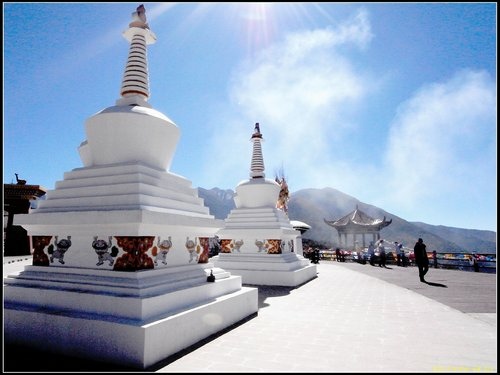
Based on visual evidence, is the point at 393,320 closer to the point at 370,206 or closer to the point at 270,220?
the point at 270,220

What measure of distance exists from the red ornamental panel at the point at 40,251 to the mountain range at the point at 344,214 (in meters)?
58.7

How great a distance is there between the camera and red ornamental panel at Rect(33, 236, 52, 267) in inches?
225

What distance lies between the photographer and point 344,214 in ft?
322

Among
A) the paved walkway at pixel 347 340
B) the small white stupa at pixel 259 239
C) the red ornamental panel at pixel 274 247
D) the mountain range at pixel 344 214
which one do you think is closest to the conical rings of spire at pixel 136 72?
the paved walkway at pixel 347 340

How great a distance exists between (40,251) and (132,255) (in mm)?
2166

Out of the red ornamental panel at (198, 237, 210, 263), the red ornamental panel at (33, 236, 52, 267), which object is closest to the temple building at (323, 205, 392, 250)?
the red ornamental panel at (198, 237, 210, 263)

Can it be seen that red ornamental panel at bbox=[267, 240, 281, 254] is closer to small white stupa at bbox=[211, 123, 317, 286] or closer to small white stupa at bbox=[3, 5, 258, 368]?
small white stupa at bbox=[211, 123, 317, 286]

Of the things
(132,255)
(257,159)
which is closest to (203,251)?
(132,255)

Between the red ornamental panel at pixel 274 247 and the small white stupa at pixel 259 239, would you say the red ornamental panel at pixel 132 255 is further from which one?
the red ornamental panel at pixel 274 247

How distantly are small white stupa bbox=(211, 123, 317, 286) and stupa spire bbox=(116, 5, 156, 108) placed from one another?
6244 millimetres

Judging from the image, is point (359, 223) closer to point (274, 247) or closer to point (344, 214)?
point (274, 247)

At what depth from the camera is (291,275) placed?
35.7 ft

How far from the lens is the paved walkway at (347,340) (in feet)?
13.0

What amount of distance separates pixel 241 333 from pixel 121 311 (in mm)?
2111
